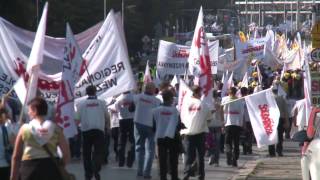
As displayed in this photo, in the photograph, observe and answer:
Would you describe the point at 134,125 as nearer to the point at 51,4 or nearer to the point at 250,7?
the point at 51,4

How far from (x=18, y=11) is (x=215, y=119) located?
2181 centimetres

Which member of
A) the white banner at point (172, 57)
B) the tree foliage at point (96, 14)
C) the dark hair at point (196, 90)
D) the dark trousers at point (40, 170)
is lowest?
the dark trousers at point (40, 170)

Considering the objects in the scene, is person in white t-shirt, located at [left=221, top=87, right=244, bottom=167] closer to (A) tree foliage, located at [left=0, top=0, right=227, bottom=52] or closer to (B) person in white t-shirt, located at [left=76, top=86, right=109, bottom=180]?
(B) person in white t-shirt, located at [left=76, top=86, right=109, bottom=180]

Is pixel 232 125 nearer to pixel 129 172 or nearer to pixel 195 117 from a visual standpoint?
pixel 129 172

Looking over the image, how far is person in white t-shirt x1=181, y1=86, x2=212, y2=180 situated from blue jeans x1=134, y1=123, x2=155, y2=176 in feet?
3.21

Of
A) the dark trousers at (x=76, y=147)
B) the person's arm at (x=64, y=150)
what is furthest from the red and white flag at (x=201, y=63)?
the person's arm at (x=64, y=150)

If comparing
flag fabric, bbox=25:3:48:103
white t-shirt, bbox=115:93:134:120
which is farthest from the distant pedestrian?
white t-shirt, bbox=115:93:134:120

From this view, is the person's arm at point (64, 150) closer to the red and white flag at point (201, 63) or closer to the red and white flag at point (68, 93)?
the red and white flag at point (68, 93)

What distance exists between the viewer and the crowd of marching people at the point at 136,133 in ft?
36.2

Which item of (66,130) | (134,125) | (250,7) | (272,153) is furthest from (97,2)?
(250,7)

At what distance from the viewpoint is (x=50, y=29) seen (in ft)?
180

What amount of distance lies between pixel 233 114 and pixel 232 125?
0.22m

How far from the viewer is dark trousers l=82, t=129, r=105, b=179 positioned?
679 inches

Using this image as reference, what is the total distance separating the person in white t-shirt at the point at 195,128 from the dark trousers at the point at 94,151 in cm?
139
